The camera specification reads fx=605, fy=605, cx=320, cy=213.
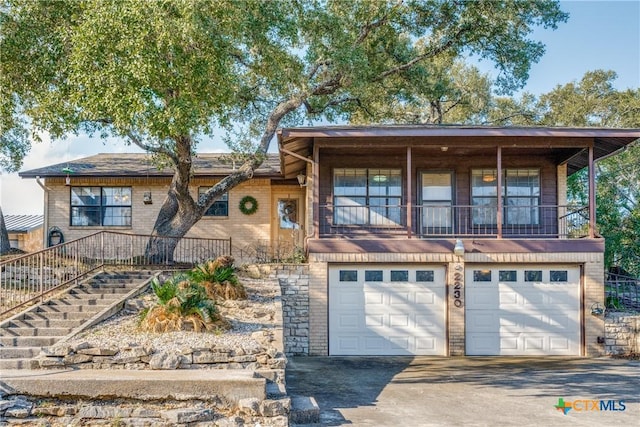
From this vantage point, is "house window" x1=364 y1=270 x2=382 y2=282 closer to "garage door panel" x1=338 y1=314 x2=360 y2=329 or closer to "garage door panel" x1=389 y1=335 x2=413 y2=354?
"garage door panel" x1=338 y1=314 x2=360 y2=329

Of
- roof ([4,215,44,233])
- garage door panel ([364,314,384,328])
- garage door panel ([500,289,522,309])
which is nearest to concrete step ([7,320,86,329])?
garage door panel ([364,314,384,328])

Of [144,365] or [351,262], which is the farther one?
[351,262]

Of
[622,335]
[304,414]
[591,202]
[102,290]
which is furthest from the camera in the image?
[591,202]

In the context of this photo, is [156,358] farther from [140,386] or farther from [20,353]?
[20,353]

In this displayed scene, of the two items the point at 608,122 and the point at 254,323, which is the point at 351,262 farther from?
the point at 608,122

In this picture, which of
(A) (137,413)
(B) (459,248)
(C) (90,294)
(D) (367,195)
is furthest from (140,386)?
(D) (367,195)

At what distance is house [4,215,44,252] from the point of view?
97.4ft

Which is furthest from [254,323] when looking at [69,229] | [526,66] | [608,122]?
[608,122]

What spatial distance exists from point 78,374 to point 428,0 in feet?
49.9

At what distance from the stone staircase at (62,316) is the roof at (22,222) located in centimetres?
2023

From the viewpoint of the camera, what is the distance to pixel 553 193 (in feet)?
53.1

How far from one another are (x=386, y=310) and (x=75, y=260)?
730cm

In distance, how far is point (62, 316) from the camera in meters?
11.1

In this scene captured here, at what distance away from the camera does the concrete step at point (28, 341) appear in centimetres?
970
